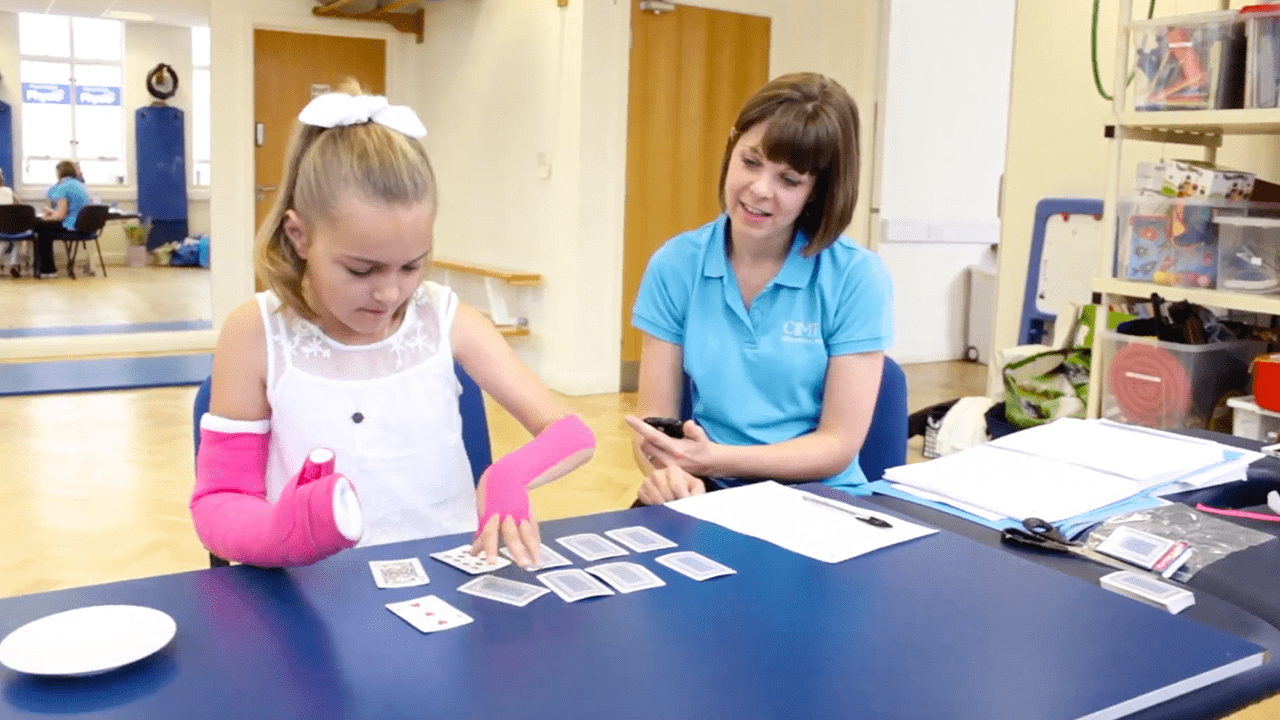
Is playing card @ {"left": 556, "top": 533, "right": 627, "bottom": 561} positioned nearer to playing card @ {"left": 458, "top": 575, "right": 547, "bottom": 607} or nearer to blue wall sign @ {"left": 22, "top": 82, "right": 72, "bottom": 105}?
playing card @ {"left": 458, "top": 575, "right": 547, "bottom": 607}

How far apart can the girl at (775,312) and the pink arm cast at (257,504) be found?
0.53m

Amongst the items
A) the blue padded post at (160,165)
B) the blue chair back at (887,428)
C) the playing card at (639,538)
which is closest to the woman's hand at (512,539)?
the playing card at (639,538)

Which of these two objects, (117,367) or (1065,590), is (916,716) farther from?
(117,367)

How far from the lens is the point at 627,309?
5.67 m

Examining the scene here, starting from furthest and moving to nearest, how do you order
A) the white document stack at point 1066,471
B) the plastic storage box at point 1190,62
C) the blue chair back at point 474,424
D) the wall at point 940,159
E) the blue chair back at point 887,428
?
the wall at point 940,159
the plastic storage box at point 1190,62
the blue chair back at point 887,428
the blue chair back at point 474,424
the white document stack at point 1066,471

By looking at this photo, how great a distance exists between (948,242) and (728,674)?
6.16m

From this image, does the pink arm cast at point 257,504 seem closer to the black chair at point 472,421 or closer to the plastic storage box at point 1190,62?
the black chair at point 472,421

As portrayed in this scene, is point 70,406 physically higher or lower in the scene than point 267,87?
lower

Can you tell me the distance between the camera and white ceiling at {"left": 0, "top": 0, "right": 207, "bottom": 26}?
8.89 meters

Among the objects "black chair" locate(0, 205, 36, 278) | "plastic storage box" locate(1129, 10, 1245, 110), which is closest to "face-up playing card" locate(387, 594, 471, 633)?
"plastic storage box" locate(1129, 10, 1245, 110)

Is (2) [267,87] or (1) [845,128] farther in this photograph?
(2) [267,87]

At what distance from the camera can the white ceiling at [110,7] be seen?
8891mm

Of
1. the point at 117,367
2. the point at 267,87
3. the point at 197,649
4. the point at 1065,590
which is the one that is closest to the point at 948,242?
the point at 267,87

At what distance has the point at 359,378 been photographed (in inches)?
52.4
